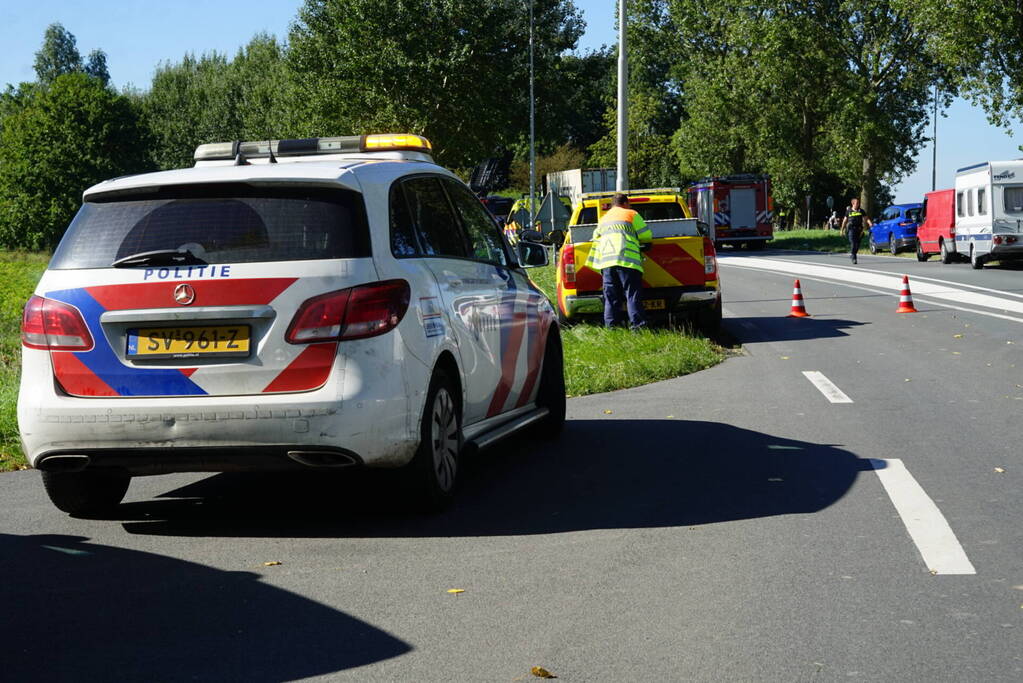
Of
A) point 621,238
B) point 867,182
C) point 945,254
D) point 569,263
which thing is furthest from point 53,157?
point 621,238

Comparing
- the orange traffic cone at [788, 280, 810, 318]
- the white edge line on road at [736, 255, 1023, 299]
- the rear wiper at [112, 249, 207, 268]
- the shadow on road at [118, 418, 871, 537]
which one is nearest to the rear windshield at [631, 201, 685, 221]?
the orange traffic cone at [788, 280, 810, 318]

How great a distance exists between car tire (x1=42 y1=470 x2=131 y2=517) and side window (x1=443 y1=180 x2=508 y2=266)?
2310mm

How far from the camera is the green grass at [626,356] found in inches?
492

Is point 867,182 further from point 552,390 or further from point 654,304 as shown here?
point 552,390

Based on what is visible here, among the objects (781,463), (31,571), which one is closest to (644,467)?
(781,463)

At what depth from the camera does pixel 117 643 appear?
14.9ft

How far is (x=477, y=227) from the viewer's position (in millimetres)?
7969

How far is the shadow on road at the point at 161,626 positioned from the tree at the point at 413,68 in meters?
49.7

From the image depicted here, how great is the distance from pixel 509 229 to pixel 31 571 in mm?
34743

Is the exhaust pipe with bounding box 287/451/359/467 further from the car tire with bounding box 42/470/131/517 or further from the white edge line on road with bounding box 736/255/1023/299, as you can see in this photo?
the white edge line on road with bounding box 736/255/1023/299

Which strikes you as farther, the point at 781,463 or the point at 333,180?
the point at 781,463

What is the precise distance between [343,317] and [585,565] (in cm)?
155

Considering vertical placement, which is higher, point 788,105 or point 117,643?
point 788,105

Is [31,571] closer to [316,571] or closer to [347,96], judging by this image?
[316,571]
